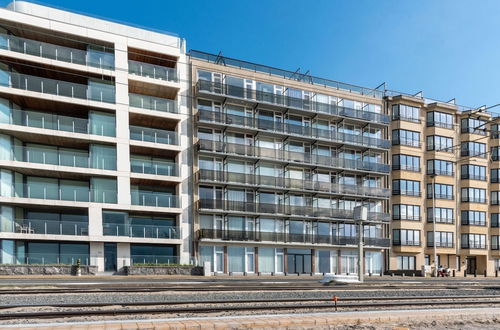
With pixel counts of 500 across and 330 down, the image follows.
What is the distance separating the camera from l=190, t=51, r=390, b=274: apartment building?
4003cm

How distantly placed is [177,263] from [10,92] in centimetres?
1946

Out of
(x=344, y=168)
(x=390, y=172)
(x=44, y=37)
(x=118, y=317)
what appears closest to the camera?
(x=118, y=317)

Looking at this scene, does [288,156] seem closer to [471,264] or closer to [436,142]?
[436,142]

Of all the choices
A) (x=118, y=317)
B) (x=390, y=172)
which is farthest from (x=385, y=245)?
(x=118, y=317)

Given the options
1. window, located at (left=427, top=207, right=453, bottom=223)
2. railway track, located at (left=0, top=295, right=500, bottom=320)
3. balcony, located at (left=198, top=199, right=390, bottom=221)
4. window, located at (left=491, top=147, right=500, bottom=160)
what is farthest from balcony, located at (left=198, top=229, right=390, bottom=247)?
railway track, located at (left=0, top=295, right=500, bottom=320)

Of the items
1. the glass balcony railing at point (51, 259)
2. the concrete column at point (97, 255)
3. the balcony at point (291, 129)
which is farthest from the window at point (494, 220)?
the glass balcony railing at point (51, 259)

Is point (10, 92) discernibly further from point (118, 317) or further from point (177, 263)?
point (118, 317)

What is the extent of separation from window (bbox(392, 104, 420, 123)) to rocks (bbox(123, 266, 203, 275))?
3179 cm

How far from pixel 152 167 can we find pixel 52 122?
9021mm

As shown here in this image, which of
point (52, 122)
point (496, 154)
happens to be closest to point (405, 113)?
point (496, 154)

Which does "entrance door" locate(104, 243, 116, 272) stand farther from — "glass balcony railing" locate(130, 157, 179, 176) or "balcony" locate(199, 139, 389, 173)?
"balcony" locate(199, 139, 389, 173)

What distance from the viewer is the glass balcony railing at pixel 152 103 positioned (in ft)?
122

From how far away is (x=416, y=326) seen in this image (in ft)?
34.2

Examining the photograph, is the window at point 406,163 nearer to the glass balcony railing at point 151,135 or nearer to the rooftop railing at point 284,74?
the rooftop railing at point 284,74
